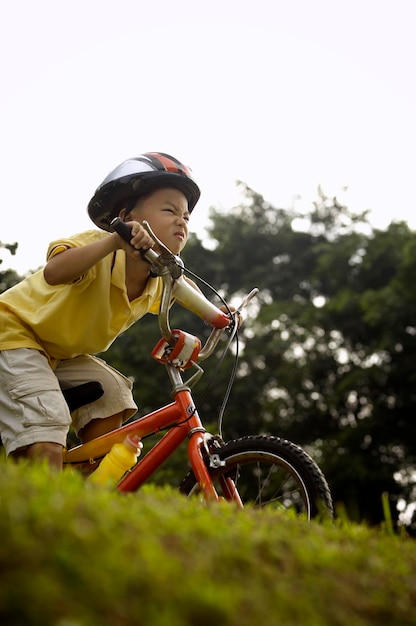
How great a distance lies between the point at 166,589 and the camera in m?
1.62

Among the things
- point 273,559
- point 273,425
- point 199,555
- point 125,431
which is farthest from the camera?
point 273,425

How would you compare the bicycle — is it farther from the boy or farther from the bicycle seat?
the boy

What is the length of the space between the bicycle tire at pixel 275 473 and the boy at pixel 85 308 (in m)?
0.71

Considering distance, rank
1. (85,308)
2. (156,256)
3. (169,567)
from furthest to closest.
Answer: (85,308) → (156,256) → (169,567)

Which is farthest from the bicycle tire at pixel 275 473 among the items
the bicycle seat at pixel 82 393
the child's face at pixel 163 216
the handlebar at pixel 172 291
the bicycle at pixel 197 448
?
the child's face at pixel 163 216

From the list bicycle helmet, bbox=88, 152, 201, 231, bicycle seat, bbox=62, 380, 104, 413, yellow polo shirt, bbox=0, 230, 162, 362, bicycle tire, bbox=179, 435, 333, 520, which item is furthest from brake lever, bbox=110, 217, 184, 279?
bicycle tire, bbox=179, 435, 333, 520

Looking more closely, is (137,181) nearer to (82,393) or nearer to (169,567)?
(82,393)

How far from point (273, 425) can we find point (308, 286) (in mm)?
4958

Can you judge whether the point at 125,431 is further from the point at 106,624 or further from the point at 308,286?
the point at 308,286

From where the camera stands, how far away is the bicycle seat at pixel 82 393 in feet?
13.6

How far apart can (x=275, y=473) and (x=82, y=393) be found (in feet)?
3.51

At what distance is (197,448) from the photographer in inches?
145

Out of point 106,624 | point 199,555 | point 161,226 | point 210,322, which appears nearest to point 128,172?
point 161,226

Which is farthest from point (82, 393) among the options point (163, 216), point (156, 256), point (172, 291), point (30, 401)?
point (163, 216)
